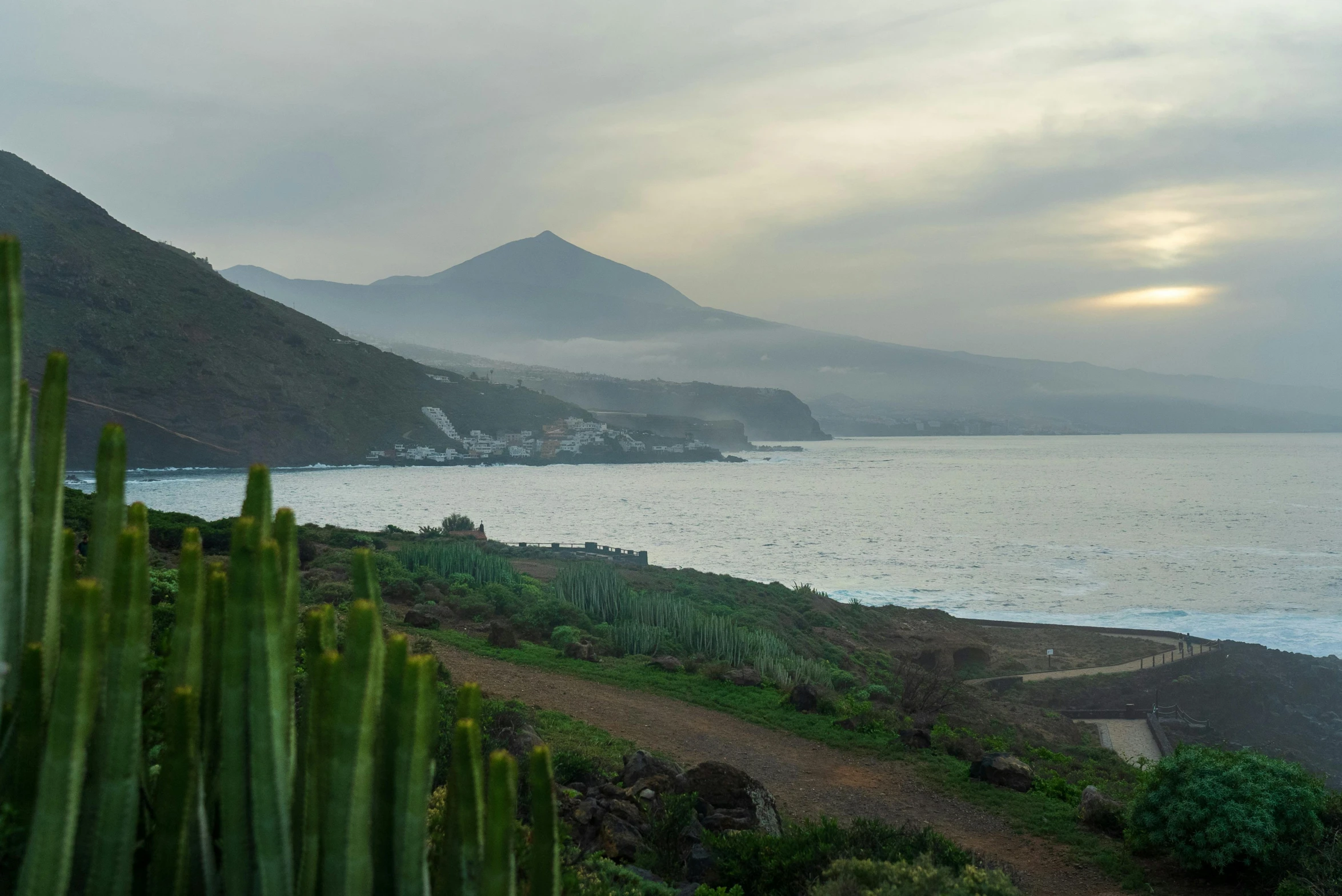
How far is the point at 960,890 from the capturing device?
472 cm

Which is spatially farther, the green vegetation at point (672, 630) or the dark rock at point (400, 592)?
the dark rock at point (400, 592)

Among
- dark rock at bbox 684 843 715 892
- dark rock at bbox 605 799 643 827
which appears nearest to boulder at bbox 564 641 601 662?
dark rock at bbox 605 799 643 827

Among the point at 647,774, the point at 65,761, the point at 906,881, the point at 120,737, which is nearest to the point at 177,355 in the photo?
the point at 647,774

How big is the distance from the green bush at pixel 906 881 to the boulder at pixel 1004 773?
483cm

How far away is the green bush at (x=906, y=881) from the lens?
4.70 meters

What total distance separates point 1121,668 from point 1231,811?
815 inches

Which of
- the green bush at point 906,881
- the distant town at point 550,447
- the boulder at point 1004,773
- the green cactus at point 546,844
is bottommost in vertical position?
the boulder at point 1004,773

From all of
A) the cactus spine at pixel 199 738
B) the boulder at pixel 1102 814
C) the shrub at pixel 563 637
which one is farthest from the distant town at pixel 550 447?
the cactus spine at pixel 199 738

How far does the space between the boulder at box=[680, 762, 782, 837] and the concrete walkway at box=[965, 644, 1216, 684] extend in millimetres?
16515

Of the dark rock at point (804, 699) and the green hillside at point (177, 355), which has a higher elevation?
the green hillside at point (177, 355)

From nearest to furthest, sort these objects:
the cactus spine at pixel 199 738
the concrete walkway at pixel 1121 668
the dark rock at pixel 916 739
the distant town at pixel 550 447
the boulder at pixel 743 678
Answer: the cactus spine at pixel 199 738 → the dark rock at pixel 916 739 → the boulder at pixel 743 678 → the concrete walkway at pixel 1121 668 → the distant town at pixel 550 447

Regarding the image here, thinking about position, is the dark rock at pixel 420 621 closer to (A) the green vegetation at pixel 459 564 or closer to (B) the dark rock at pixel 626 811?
(A) the green vegetation at pixel 459 564

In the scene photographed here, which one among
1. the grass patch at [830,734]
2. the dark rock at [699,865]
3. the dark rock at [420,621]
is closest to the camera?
the dark rock at [699,865]

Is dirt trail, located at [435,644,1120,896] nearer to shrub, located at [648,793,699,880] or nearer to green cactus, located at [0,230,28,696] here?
shrub, located at [648,793,699,880]
